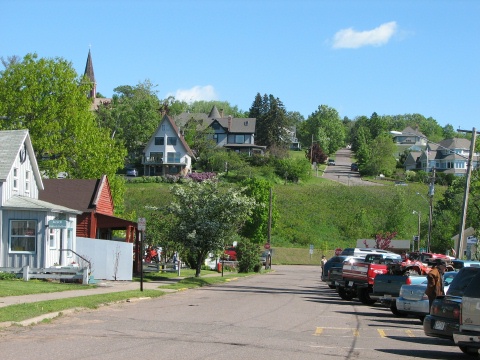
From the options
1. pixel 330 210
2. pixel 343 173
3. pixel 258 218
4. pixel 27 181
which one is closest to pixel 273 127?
pixel 343 173

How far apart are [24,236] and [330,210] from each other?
7065cm

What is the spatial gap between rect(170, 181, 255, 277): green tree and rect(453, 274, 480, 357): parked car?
2840 centimetres

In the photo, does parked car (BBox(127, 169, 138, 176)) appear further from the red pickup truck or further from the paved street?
the paved street

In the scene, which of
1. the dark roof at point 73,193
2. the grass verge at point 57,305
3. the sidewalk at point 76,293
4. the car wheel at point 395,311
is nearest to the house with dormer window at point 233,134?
the dark roof at point 73,193

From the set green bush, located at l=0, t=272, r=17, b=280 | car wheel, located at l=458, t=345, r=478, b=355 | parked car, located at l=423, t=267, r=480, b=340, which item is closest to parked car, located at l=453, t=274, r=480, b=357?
parked car, located at l=423, t=267, r=480, b=340

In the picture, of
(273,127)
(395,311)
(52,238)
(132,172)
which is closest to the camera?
(395,311)

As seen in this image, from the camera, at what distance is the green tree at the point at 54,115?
50.9 m

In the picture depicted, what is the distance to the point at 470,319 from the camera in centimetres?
1301

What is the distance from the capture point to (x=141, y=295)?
2770 cm

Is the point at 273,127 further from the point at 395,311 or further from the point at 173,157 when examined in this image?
the point at 395,311

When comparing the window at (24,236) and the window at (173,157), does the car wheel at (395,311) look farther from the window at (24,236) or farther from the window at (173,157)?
the window at (173,157)

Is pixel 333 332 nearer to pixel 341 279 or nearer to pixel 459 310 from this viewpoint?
pixel 459 310

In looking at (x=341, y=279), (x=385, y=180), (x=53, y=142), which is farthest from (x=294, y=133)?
(x=341, y=279)

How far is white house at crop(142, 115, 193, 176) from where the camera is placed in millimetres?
109438
